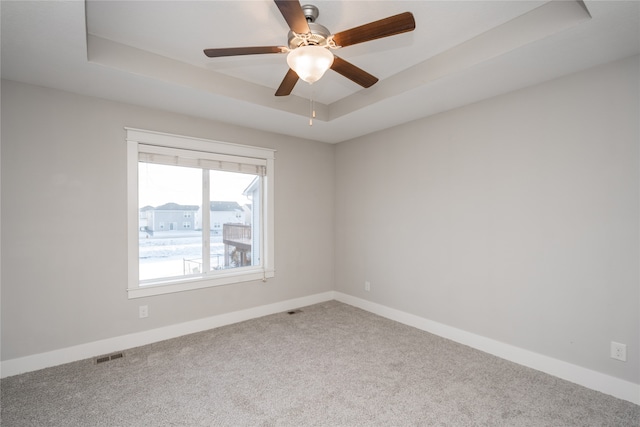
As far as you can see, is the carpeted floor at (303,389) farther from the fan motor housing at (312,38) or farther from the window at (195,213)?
the fan motor housing at (312,38)

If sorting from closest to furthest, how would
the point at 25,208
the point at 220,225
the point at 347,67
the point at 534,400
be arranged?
the point at 347,67
the point at 534,400
the point at 25,208
the point at 220,225

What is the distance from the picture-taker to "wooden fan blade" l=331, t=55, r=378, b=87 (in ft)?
6.43

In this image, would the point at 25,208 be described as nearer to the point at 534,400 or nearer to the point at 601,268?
the point at 534,400

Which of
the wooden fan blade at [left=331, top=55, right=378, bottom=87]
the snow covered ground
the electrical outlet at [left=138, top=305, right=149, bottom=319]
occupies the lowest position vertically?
the electrical outlet at [left=138, top=305, right=149, bottom=319]

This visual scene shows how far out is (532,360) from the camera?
2.70 m

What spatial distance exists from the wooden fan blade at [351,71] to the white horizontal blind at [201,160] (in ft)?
6.92

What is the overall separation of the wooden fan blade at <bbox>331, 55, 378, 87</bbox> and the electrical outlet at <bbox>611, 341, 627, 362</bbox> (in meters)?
2.61

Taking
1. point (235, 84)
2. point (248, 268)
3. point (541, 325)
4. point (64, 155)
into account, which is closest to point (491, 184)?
point (541, 325)

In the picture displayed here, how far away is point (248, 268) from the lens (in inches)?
159

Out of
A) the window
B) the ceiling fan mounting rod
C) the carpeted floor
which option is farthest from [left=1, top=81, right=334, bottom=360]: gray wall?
the ceiling fan mounting rod

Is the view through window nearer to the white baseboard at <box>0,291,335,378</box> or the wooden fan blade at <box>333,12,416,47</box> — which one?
the white baseboard at <box>0,291,335,378</box>

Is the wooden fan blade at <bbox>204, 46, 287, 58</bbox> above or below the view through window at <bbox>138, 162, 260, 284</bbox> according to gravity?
above

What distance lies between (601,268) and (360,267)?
2.61 meters

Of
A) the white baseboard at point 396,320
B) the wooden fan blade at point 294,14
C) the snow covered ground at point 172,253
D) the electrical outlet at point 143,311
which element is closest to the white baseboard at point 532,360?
the white baseboard at point 396,320
